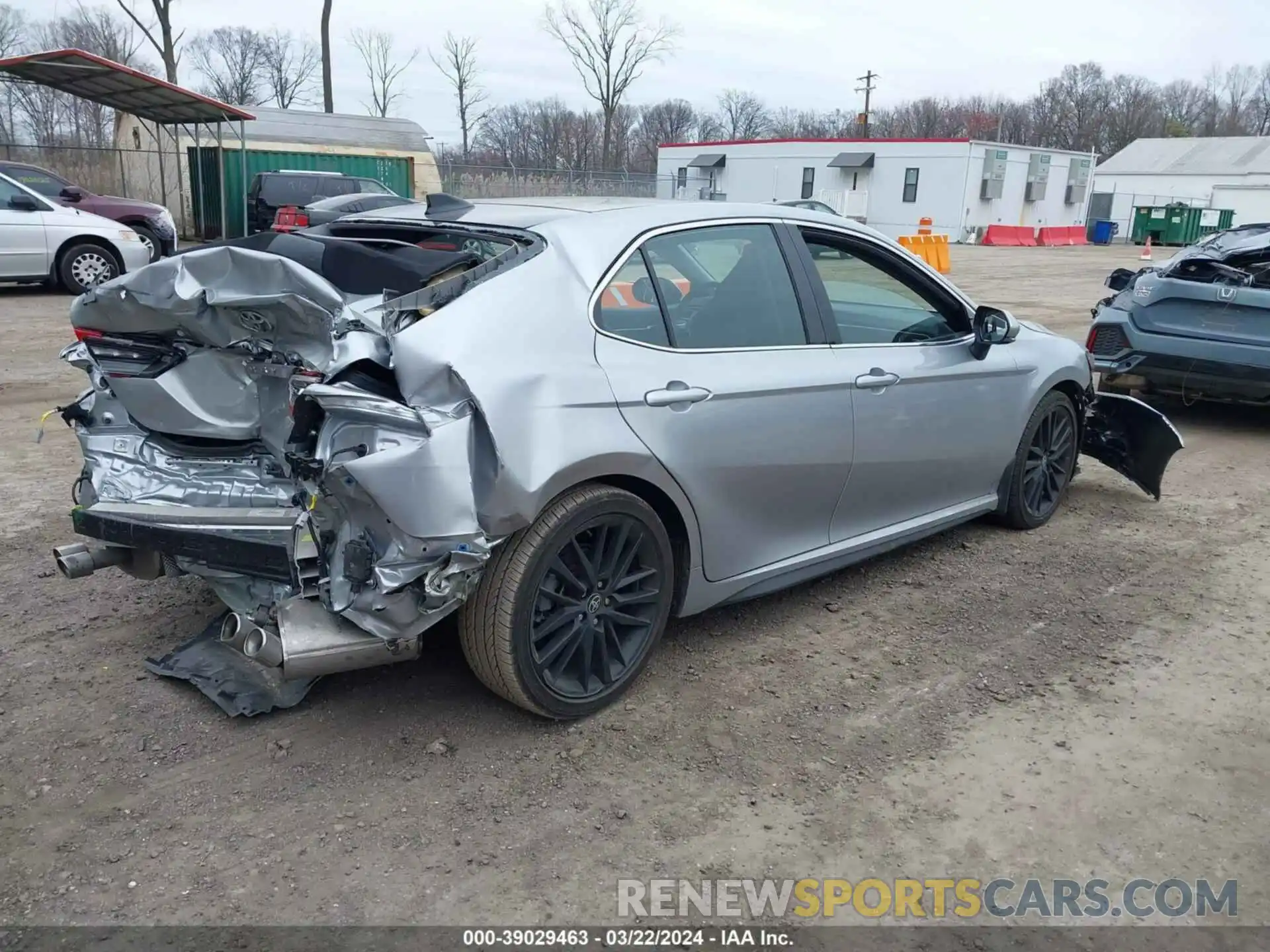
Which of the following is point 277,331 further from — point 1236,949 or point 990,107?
point 990,107

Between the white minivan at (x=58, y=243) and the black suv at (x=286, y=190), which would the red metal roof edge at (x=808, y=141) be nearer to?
the black suv at (x=286, y=190)

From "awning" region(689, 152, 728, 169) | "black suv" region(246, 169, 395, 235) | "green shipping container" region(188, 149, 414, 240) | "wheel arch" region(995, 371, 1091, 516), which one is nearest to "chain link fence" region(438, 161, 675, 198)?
"green shipping container" region(188, 149, 414, 240)

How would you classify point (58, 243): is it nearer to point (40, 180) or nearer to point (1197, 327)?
point (40, 180)

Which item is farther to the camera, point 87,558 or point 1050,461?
point 1050,461

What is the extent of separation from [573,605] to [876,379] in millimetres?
1648

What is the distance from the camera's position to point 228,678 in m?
3.55

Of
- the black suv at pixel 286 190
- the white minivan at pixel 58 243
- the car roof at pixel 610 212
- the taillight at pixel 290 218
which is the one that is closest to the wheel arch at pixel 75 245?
the white minivan at pixel 58 243

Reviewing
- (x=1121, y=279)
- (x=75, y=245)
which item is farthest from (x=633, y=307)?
(x=75, y=245)

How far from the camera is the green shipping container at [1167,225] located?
4341 centimetres

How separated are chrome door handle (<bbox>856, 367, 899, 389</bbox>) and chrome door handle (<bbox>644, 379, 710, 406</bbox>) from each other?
86cm

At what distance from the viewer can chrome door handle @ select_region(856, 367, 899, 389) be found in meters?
4.07

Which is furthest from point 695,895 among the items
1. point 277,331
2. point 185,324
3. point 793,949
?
point 185,324

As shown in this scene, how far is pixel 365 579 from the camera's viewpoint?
2.90 metres

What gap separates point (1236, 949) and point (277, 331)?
10.3 ft
